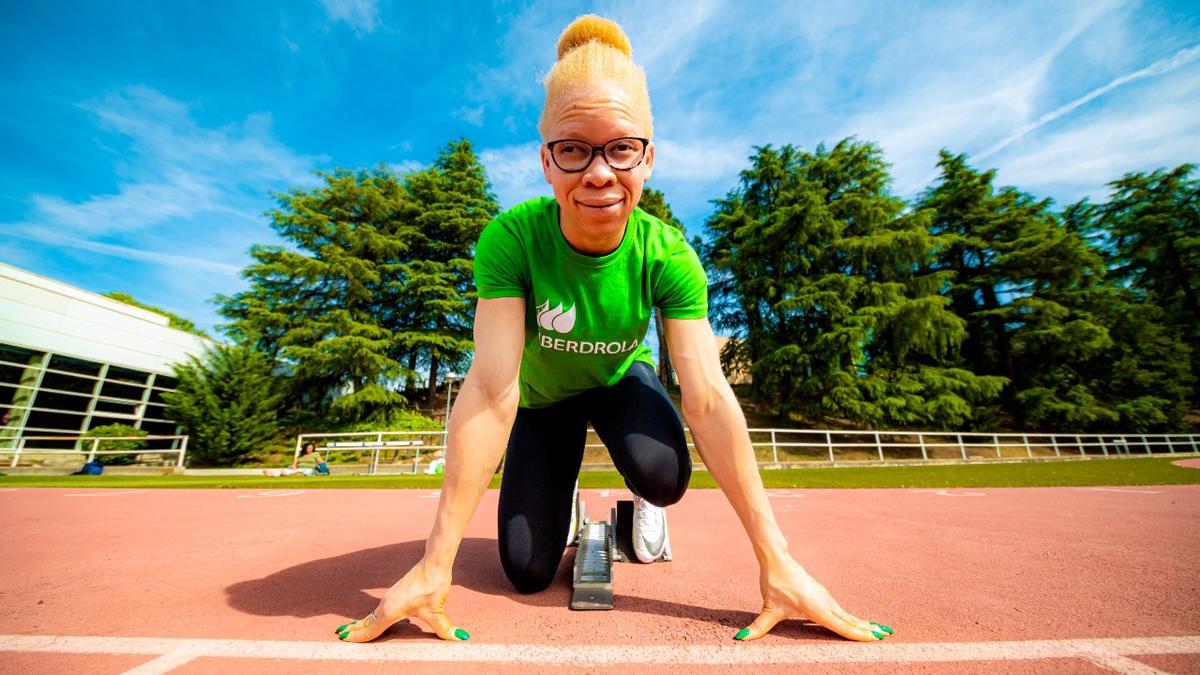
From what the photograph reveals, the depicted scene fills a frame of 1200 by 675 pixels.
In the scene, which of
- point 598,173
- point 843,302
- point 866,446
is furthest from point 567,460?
point 843,302

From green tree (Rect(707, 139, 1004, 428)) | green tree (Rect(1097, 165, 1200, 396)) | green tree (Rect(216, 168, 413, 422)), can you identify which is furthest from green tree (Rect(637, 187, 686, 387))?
green tree (Rect(1097, 165, 1200, 396))

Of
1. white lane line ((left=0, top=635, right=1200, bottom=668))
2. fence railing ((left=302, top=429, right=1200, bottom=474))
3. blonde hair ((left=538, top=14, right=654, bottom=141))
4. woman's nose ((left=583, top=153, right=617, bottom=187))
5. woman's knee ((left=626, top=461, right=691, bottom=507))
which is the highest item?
blonde hair ((left=538, top=14, right=654, bottom=141))

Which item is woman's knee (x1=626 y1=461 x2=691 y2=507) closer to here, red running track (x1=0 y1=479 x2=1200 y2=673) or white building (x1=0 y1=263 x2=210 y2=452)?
red running track (x1=0 y1=479 x2=1200 y2=673)

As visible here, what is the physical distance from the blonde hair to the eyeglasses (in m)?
0.14

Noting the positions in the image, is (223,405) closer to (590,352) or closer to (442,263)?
(442,263)

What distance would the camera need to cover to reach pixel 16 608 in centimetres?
202

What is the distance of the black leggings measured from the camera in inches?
89.1

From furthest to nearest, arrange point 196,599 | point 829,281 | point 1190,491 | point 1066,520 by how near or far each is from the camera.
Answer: point 829,281 → point 1190,491 → point 1066,520 → point 196,599

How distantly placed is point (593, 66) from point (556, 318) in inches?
39.4

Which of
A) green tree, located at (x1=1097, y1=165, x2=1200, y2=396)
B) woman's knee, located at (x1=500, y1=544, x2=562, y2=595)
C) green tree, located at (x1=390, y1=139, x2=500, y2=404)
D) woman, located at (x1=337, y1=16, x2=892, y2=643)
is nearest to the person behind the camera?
woman, located at (x1=337, y1=16, x2=892, y2=643)

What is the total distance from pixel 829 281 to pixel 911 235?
14.3ft

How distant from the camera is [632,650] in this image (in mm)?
1550

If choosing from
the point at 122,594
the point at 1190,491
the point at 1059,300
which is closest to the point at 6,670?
the point at 122,594

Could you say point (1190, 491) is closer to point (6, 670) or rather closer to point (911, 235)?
point (6, 670)
